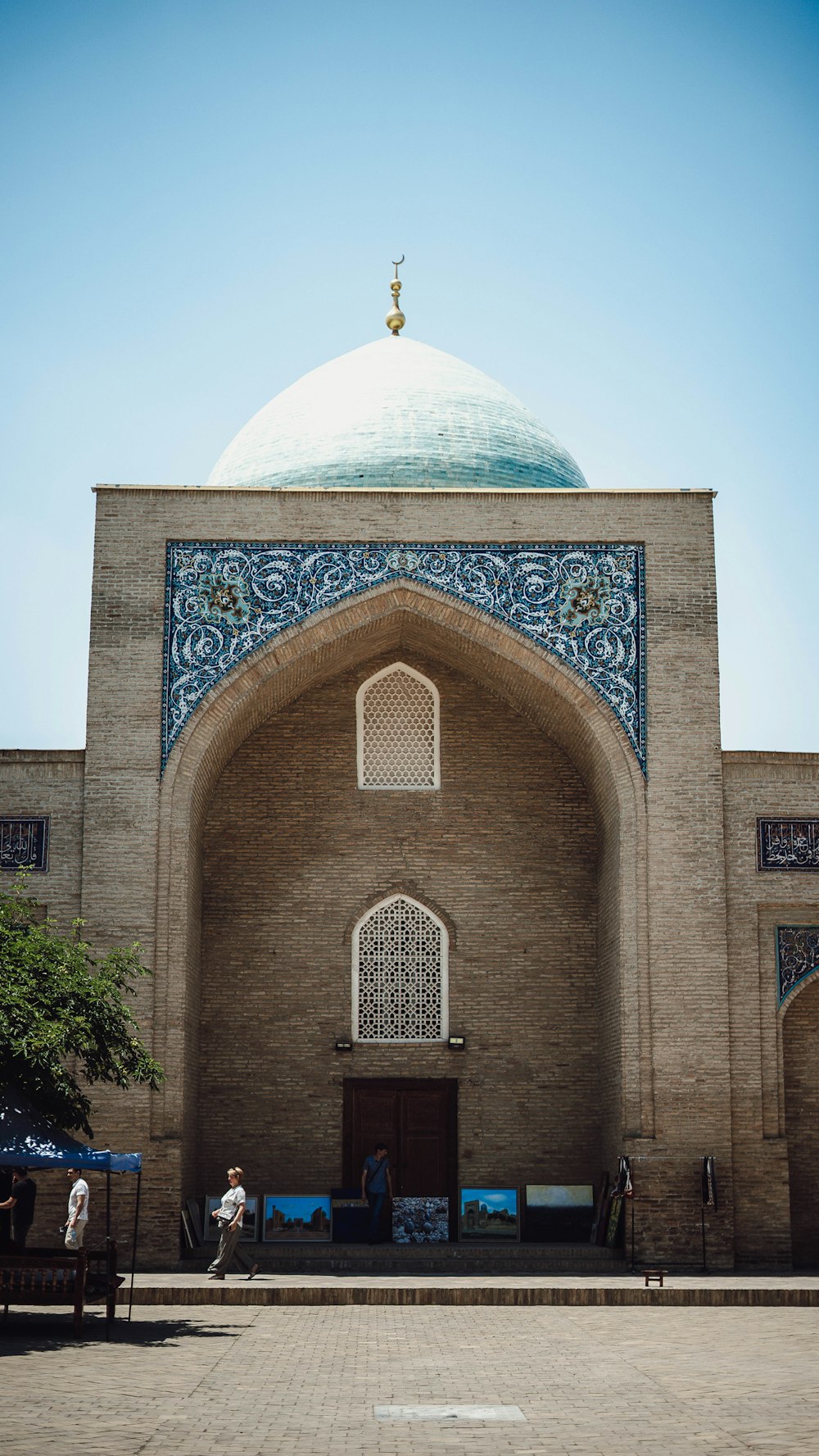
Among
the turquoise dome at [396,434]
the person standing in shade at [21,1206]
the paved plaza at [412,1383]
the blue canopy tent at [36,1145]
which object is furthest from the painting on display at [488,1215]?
the turquoise dome at [396,434]

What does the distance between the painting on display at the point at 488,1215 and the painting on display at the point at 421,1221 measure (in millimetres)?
182

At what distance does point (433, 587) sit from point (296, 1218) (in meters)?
5.17

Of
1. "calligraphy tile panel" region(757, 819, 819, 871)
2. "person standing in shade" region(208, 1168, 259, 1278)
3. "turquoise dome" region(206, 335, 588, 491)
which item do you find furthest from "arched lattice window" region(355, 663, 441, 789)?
"person standing in shade" region(208, 1168, 259, 1278)

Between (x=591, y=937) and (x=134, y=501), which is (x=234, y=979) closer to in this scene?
(x=591, y=937)

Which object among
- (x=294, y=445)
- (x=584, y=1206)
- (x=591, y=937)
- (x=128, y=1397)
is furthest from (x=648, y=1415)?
(x=294, y=445)

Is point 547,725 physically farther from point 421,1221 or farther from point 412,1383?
point 412,1383

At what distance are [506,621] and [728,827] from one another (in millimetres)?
2409

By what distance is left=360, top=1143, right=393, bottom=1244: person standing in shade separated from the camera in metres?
13.3

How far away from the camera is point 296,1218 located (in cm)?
1338

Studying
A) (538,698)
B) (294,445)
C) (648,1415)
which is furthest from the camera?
(294,445)

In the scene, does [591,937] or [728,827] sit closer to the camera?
[728,827]

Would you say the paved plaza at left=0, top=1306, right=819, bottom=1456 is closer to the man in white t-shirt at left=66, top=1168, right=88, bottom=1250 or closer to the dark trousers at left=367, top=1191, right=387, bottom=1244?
the man in white t-shirt at left=66, top=1168, right=88, bottom=1250

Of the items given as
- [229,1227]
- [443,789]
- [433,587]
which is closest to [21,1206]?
[229,1227]

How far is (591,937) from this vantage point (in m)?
14.4
